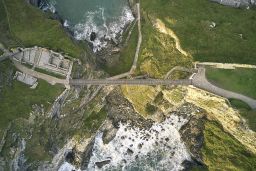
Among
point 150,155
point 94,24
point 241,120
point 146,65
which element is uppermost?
point 94,24

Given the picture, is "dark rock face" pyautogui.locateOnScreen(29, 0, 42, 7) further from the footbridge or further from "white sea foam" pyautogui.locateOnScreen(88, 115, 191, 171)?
"white sea foam" pyautogui.locateOnScreen(88, 115, 191, 171)

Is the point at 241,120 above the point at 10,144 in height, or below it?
above

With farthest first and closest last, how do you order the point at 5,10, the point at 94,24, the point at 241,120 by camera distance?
1. the point at 94,24
2. the point at 5,10
3. the point at 241,120

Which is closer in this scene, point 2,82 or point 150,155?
point 2,82

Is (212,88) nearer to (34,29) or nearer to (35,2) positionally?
(34,29)

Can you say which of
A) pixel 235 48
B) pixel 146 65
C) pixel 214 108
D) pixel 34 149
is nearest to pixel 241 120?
pixel 214 108

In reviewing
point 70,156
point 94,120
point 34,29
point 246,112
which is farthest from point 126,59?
point 246,112

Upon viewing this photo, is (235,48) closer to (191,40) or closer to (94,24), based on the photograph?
(191,40)

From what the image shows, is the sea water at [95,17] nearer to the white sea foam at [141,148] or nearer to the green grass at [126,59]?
the green grass at [126,59]
